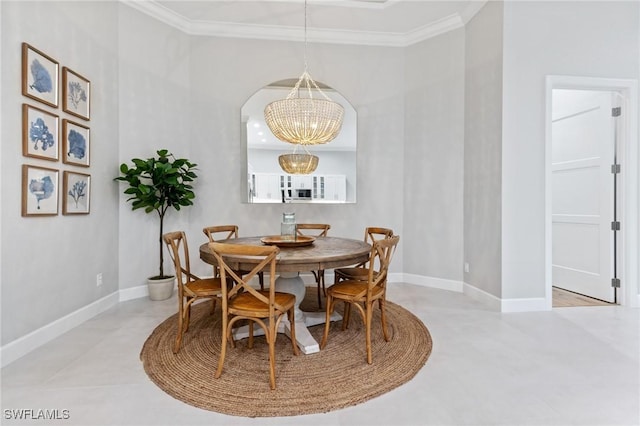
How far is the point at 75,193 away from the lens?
2.89 meters

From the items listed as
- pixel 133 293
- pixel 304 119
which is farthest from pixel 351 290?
pixel 133 293

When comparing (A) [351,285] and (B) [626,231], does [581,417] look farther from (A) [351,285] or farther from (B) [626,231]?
(B) [626,231]

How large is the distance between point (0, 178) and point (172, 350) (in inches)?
64.3

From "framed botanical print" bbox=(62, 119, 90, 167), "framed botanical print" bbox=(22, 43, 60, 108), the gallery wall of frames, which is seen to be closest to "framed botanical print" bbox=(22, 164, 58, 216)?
the gallery wall of frames

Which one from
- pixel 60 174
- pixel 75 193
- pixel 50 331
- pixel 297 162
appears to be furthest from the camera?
pixel 297 162

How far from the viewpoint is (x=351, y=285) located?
8.17 feet

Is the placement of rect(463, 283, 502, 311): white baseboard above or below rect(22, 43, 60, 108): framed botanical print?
below

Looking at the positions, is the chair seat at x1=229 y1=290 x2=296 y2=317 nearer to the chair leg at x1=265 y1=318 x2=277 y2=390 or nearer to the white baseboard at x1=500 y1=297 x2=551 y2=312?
the chair leg at x1=265 y1=318 x2=277 y2=390

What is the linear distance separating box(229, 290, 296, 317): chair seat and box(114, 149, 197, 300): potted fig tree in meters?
1.85

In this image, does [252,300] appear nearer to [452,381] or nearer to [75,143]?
[452,381]

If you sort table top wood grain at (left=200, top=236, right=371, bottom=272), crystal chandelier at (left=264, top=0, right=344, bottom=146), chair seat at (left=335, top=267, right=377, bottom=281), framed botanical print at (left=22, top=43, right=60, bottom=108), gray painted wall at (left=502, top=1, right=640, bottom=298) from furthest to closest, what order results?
1. gray painted wall at (left=502, top=1, right=640, bottom=298)
2. crystal chandelier at (left=264, top=0, right=344, bottom=146)
3. chair seat at (left=335, top=267, right=377, bottom=281)
4. framed botanical print at (left=22, top=43, right=60, bottom=108)
5. table top wood grain at (left=200, top=236, right=371, bottom=272)

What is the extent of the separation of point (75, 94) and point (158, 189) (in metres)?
1.11

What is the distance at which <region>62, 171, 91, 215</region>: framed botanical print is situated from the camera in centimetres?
276

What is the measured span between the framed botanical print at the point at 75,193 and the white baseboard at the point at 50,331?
35.8 inches
